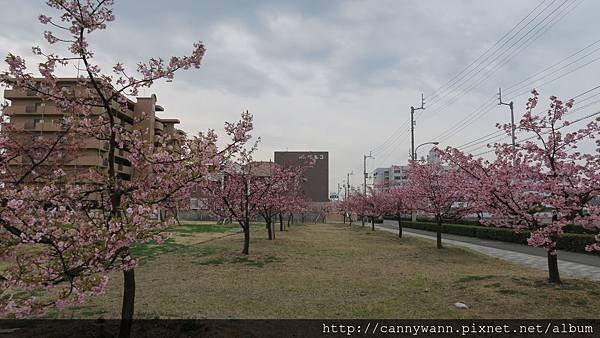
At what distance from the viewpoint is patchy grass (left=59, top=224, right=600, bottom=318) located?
24.1 feet

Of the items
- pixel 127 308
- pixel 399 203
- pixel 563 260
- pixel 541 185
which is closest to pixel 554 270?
pixel 541 185

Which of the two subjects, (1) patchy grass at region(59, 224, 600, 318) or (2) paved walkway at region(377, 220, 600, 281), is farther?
(2) paved walkway at region(377, 220, 600, 281)

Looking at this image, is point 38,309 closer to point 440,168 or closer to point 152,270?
point 152,270

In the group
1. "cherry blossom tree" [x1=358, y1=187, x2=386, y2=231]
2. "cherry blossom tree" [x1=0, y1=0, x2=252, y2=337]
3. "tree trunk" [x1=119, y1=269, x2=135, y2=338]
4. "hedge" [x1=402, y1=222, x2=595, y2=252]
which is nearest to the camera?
"cherry blossom tree" [x1=0, y1=0, x2=252, y2=337]

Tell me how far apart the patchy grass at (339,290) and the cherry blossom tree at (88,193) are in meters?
2.79

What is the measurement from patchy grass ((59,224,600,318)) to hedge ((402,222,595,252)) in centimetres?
505

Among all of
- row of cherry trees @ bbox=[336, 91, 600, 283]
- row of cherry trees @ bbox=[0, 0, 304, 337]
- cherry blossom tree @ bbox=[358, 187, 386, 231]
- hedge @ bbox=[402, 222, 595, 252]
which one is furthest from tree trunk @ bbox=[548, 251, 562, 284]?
cherry blossom tree @ bbox=[358, 187, 386, 231]

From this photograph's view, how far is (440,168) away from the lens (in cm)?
2038

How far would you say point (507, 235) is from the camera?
24.9 metres

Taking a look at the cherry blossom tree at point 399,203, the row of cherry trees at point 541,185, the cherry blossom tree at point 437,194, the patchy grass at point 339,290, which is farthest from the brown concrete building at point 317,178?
the row of cherry trees at point 541,185

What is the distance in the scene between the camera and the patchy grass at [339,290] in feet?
24.1

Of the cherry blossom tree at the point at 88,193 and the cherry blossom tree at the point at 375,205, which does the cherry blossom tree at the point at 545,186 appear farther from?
the cherry blossom tree at the point at 375,205

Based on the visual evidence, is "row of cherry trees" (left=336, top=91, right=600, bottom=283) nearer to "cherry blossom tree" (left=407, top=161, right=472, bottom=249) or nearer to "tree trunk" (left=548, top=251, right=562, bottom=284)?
"tree trunk" (left=548, top=251, right=562, bottom=284)

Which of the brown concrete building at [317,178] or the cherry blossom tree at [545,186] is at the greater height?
the brown concrete building at [317,178]
